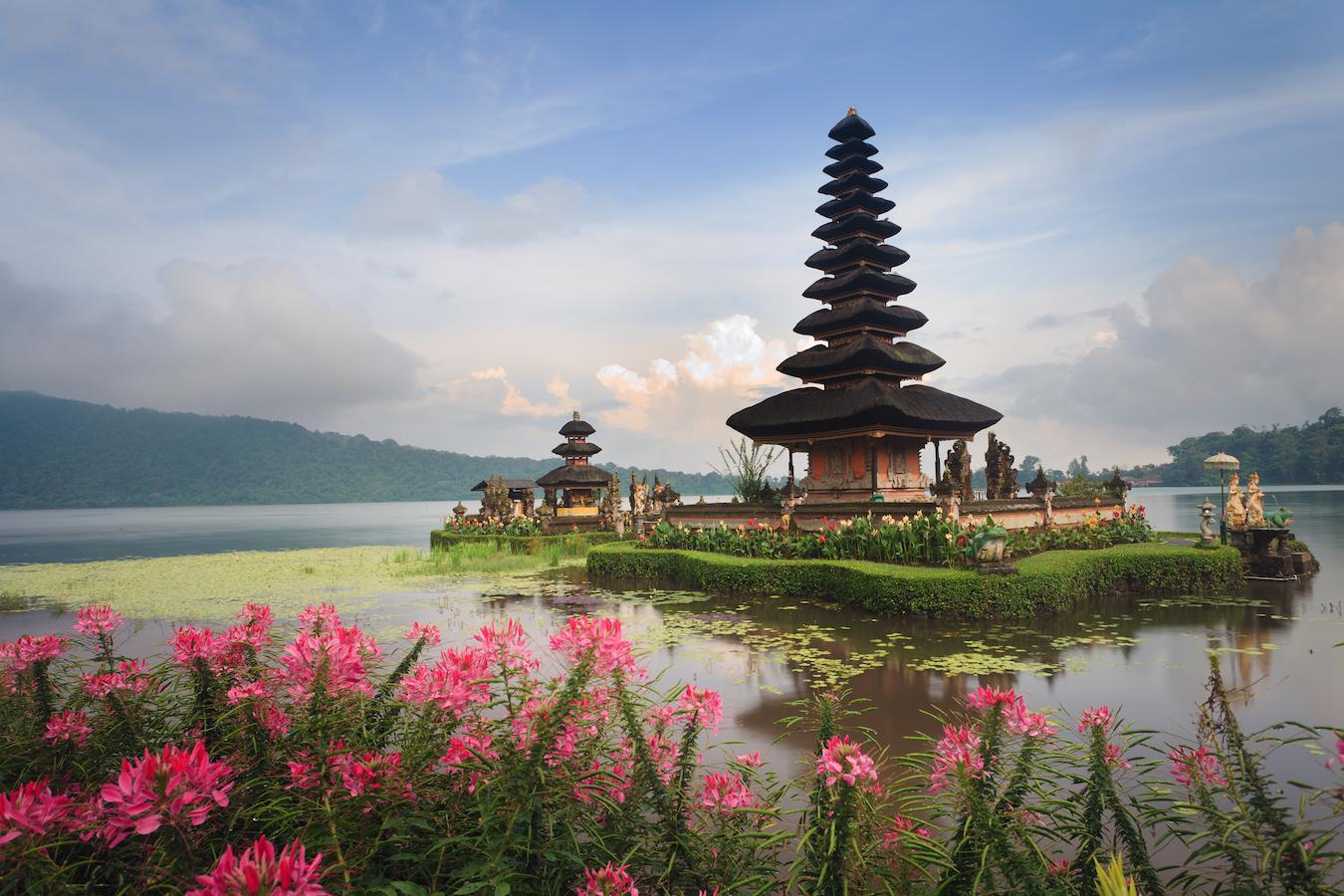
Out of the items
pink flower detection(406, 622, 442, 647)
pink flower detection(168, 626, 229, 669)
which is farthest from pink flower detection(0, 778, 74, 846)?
pink flower detection(406, 622, 442, 647)

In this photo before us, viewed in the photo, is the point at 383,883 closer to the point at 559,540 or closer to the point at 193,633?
the point at 193,633

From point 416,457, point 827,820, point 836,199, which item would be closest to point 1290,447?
point 836,199

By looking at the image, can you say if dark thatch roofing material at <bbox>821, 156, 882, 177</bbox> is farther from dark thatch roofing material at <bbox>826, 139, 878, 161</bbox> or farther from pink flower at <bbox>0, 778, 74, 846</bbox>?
pink flower at <bbox>0, 778, 74, 846</bbox>

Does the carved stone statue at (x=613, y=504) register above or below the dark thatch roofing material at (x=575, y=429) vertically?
below

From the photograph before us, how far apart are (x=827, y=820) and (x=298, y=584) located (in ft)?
62.9

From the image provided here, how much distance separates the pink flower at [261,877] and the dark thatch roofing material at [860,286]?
75.2 ft

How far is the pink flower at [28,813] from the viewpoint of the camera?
1629 mm

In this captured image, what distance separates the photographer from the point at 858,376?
21.3m

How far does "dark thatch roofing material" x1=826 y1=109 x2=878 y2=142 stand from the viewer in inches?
945

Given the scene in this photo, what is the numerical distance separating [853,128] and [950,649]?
20.8m

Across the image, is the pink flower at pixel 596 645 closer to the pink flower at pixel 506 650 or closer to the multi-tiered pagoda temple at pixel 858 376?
the pink flower at pixel 506 650

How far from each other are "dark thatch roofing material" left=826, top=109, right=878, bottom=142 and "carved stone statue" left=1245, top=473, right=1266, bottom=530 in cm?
1588

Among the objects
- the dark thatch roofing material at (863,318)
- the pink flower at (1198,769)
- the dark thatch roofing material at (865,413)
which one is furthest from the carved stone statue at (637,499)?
the pink flower at (1198,769)

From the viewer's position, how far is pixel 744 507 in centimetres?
1908
